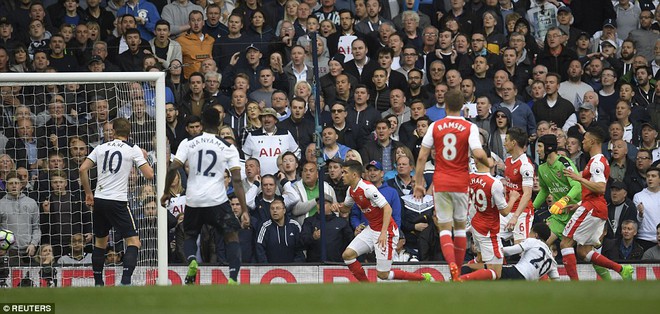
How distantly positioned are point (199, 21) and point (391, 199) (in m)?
4.70

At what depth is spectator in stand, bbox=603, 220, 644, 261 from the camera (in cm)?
1730

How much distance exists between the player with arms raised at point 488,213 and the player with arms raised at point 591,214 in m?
1.05

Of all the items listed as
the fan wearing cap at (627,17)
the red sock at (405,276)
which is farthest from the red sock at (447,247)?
the fan wearing cap at (627,17)

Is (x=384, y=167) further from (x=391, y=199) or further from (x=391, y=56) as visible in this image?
(x=391, y=56)

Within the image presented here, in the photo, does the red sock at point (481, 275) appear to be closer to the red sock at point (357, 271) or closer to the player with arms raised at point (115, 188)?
the red sock at point (357, 271)

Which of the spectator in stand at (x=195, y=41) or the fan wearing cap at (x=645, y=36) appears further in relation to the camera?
the fan wearing cap at (x=645, y=36)

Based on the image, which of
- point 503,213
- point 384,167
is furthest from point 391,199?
point 503,213

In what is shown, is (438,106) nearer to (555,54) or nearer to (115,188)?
(555,54)

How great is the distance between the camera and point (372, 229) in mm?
15227

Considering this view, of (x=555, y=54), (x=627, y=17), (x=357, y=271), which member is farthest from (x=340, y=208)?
(x=627, y=17)

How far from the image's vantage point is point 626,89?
62.5 feet

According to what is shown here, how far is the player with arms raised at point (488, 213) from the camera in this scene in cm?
1457

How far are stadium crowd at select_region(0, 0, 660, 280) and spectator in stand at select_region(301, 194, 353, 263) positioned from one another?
0.03 m

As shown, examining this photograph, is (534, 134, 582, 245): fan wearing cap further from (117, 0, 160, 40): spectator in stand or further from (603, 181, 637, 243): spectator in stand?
(117, 0, 160, 40): spectator in stand
